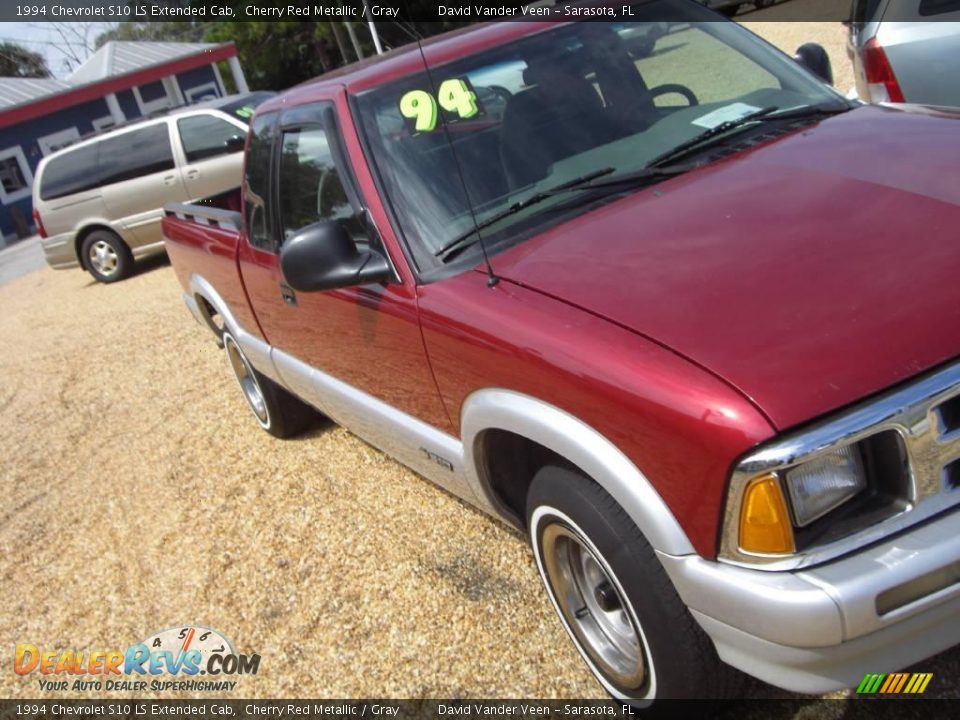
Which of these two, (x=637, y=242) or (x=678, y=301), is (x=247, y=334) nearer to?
(x=637, y=242)

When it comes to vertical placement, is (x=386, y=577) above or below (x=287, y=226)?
below

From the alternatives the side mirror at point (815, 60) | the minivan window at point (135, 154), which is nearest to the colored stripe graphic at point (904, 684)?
the side mirror at point (815, 60)

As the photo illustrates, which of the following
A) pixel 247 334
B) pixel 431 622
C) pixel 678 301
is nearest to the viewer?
pixel 678 301

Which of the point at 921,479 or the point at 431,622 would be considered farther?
the point at 431,622

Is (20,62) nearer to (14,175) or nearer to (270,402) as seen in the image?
(14,175)

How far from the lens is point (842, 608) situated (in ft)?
6.09

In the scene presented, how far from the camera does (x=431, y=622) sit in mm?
3408

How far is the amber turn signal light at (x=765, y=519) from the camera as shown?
6.32 ft

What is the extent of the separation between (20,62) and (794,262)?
69686 millimetres

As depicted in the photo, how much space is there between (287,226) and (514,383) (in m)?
1.89

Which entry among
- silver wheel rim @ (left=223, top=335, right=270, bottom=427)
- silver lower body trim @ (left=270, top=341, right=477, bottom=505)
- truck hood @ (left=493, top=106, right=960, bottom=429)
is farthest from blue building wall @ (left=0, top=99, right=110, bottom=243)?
truck hood @ (left=493, top=106, right=960, bottom=429)

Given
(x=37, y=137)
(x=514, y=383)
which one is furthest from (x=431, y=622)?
(x=37, y=137)

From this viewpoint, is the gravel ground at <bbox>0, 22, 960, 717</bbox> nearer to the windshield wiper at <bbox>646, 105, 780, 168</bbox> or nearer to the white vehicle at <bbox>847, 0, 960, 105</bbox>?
the windshield wiper at <bbox>646, 105, 780, 168</bbox>

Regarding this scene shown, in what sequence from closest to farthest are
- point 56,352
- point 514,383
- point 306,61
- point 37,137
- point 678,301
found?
point 678,301, point 514,383, point 56,352, point 37,137, point 306,61
